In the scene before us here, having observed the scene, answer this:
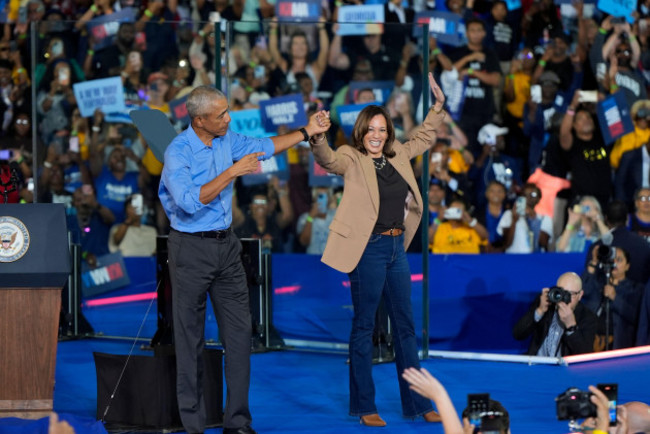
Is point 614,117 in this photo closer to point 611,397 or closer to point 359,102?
point 359,102

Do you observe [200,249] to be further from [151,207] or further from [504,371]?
[151,207]

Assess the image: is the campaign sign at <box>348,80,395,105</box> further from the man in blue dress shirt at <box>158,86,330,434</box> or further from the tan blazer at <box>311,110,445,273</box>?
the man in blue dress shirt at <box>158,86,330,434</box>

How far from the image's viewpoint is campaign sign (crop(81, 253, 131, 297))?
332 inches

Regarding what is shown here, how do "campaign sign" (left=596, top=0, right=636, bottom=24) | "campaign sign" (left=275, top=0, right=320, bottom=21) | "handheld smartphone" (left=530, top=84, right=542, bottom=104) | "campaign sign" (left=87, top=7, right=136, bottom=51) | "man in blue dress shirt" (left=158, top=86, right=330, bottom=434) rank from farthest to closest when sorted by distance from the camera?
"campaign sign" (left=596, top=0, right=636, bottom=24) < "handheld smartphone" (left=530, top=84, right=542, bottom=104) < "campaign sign" (left=275, top=0, right=320, bottom=21) < "campaign sign" (left=87, top=7, right=136, bottom=51) < "man in blue dress shirt" (left=158, top=86, right=330, bottom=434)

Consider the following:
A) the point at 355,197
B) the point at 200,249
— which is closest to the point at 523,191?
the point at 355,197

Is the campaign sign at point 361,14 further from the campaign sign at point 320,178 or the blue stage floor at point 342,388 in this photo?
the blue stage floor at point 342,388

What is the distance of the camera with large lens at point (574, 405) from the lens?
3.38 meters

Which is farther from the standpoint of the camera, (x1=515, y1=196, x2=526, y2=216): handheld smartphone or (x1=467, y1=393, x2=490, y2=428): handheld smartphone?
(x1=515, y1=196, x2=526, y2=216): handheld smartphone

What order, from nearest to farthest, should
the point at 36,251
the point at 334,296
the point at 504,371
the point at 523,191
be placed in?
the point at 36,251
the point at 504,371
the point at 334,296
the point at 523,191

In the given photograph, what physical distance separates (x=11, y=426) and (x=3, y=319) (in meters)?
0.52

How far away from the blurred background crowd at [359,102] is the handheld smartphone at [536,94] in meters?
0.02

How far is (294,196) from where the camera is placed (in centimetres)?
804

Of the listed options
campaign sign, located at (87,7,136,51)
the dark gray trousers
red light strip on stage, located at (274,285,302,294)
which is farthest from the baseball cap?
the dark gray trousers

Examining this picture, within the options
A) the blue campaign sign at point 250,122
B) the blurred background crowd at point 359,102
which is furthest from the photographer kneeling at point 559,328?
the blue campaign sign at point 250,122
